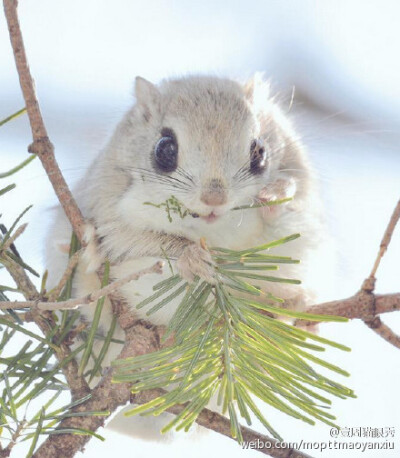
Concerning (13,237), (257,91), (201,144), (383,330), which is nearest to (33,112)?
(13,237)

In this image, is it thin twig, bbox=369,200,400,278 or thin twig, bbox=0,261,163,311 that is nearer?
thin twig, bbox=0,261,163,311

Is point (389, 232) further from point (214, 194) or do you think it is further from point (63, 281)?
point (63, 281)

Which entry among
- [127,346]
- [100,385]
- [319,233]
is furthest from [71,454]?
[319,233]

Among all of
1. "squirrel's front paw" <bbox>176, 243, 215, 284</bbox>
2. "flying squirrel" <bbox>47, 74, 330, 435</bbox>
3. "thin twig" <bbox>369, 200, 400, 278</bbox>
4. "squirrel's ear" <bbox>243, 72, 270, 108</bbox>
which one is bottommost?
"squirrel's front paw" <bbox>176, 243, 215, 284</bbox>

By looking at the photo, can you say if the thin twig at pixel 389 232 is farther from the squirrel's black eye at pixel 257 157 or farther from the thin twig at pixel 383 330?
the squirrel's black eye at pixel 257 157

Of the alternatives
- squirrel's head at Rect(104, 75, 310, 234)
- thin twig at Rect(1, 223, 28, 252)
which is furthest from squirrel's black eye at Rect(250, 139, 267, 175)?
thin twig at Rect(1, 223, 28, 252)

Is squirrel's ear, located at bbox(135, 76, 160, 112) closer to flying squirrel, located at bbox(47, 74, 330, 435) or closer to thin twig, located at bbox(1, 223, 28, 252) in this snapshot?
flying squirrel, located at bbox(47, 74, 330, 435)

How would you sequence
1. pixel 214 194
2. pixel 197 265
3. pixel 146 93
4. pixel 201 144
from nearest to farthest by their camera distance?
pixel 197 265
pixel 214 194
pixel 201 144
pixel 146 93
